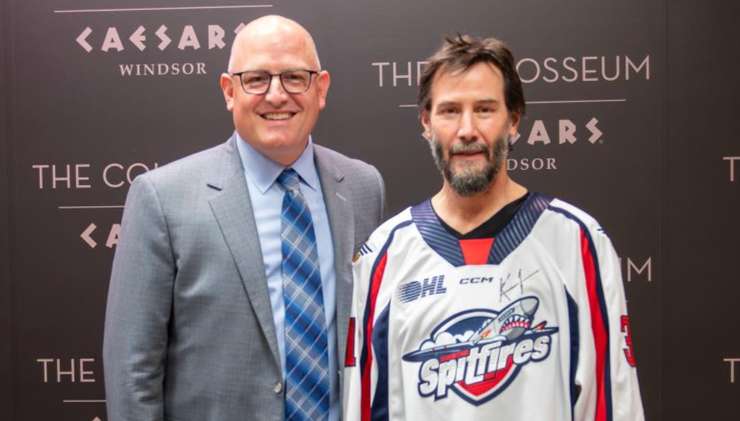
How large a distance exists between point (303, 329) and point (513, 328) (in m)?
0.53

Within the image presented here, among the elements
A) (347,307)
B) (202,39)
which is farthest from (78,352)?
(347,307)

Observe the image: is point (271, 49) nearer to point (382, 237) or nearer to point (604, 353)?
point (382, 237)

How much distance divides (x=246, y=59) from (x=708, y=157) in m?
1.75

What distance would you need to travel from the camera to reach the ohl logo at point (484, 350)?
5.91ft

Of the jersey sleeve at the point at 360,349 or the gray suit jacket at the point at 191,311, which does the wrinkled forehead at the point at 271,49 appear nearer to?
the gray suit jacket at the point at 191,311

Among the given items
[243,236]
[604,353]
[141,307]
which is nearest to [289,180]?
[243,236]

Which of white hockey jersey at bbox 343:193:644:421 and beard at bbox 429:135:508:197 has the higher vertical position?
beard at bbox 429:135:508:197

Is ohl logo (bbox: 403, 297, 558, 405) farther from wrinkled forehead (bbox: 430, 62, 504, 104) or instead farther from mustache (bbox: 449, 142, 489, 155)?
wrinkled forehead (bbox: 430, 62, 504, 104)

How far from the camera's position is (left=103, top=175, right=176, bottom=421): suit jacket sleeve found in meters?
2.05

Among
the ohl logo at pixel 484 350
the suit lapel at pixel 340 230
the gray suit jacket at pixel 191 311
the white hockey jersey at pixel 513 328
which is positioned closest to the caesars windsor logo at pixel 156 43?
the suit lapel at pixel 340 230

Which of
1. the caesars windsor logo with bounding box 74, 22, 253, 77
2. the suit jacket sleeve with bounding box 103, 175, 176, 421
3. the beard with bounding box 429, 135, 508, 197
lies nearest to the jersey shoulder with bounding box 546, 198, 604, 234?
the beard with bounding box 429, 135, 508, 197

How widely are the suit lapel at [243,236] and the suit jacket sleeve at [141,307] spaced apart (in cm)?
14

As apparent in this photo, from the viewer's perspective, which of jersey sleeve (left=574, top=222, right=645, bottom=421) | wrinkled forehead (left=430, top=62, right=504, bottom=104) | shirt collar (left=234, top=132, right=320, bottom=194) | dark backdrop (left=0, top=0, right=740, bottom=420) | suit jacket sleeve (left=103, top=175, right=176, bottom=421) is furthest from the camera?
dark backdrop (left=0, top=0, right=740, bottom=420)

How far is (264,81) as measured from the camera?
2121mm
